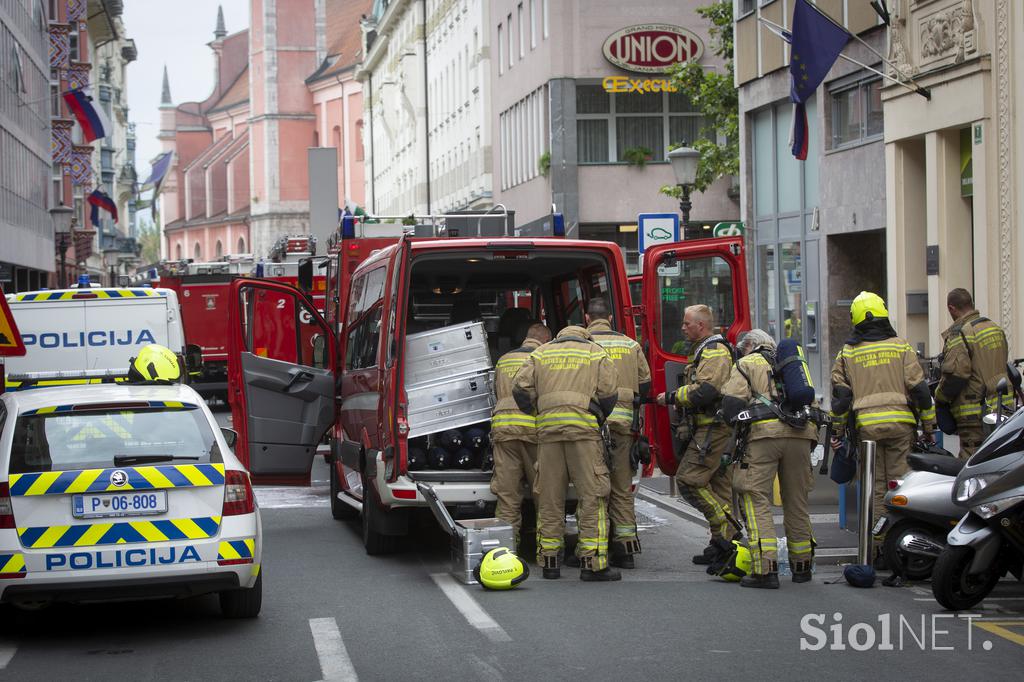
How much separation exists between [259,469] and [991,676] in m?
7.66

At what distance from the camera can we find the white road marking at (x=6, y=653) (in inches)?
333

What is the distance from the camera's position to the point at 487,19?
2055 inches

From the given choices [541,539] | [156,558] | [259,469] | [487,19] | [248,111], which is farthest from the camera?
[248,111]

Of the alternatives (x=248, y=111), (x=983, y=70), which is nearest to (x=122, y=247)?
(x=248, y=111)

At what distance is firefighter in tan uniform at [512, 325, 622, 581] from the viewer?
11047mm

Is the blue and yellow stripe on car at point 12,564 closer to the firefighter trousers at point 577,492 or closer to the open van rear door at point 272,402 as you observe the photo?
the firefighter trousers at point 577,492

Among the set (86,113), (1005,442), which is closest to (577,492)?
(1005,442)

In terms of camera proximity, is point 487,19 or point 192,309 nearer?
point 192,309

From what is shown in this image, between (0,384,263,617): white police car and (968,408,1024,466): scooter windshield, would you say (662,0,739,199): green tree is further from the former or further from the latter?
(0,384,263,617): white police car

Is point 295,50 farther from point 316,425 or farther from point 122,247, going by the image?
point 316,425

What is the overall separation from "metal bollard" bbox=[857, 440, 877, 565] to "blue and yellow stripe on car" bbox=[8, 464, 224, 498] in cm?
445

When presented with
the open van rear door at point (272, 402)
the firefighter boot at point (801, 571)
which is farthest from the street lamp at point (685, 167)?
the firefighter boot at point (801, 571)

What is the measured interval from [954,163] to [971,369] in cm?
915

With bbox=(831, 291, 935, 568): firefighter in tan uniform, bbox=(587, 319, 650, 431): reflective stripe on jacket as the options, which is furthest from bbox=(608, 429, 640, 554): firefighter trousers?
bbox=(831, 291, 935, 568): firefighter in tan uniform
